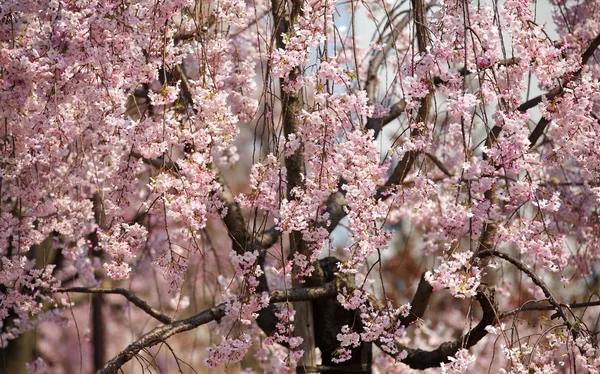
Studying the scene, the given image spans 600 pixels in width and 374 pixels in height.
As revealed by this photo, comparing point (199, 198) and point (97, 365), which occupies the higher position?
point (199, 198)

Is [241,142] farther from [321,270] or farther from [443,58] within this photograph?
[443,58]

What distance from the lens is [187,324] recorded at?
360 centimetres

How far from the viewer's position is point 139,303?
4.14 meters

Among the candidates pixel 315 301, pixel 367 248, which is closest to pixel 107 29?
pixel 367 248

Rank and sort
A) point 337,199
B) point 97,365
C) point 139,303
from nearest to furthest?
point 139,303 → point 337,199 → point 97,365

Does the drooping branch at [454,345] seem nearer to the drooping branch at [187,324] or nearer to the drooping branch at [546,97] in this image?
the drooping branch at [187,324]

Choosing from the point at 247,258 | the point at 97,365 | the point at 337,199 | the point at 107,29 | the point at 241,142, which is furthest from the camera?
the point at 241,142

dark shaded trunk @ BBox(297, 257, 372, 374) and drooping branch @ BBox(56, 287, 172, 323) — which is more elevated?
drooping branch @ BBox(56, 287, 172, 323)

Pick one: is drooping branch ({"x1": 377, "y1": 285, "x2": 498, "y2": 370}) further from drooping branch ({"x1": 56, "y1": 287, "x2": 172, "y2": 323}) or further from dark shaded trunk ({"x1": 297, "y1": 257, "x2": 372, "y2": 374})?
drooping branch ({"x1": 56, "y1": 287, "x2": 172, "y2": 323})

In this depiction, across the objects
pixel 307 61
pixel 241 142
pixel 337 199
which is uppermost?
pixel 241 142

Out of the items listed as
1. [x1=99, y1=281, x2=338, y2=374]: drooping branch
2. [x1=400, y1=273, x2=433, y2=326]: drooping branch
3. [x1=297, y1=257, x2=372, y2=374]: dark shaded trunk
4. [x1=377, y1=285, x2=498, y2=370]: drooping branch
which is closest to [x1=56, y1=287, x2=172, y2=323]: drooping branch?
[x1=99, y1=281, x2=338, y2=374]: drooping branch

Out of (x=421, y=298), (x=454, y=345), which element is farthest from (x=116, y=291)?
(x=454, y=345)

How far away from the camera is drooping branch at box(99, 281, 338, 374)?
328 centimetres

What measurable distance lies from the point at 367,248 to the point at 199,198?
0.64 meters
